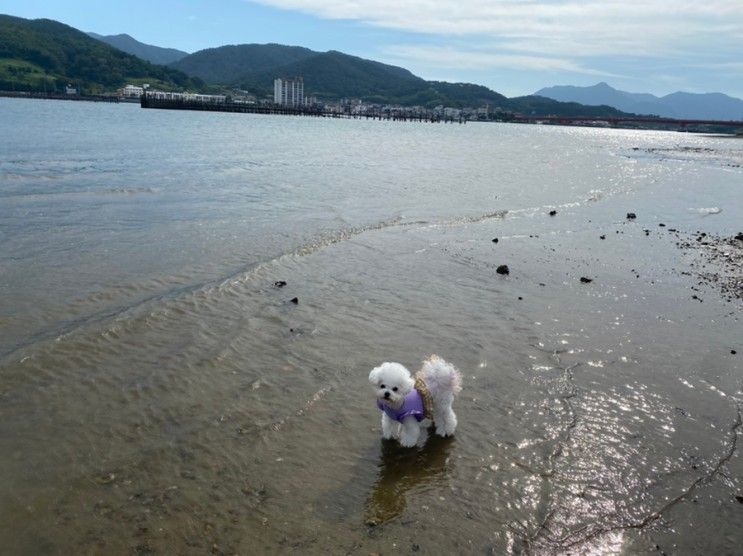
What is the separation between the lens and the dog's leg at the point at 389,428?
7652 mm

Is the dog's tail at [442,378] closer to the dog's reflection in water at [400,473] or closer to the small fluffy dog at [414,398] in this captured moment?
the small fluffy dog at [414,398]

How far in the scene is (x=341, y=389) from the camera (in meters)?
8.95

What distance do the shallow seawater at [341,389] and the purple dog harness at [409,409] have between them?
53cm

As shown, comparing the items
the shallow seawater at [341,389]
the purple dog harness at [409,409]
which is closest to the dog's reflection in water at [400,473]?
the shallow seawater at [341,389]

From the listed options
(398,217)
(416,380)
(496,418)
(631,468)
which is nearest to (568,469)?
(631,468)

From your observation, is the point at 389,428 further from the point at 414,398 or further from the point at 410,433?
the point at 414,398

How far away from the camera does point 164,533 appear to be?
5.82m

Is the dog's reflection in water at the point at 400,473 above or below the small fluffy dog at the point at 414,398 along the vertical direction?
below

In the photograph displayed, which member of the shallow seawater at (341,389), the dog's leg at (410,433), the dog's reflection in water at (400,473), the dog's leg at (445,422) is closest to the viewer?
the shallow seawater at (341,389)

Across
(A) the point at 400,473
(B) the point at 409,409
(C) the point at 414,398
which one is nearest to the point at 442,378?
(C) the point at 414,398

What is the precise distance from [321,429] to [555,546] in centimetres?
343

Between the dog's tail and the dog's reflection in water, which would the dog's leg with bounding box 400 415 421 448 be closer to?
the dog's reflection in water

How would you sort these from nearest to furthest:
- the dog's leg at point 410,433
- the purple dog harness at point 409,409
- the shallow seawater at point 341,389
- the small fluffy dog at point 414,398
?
1. the shallow seawater at point 341,389
2. the small fluffy dog at point 414,398
3. the purple dog harness at point 409,409
4. the dog's leg at point 410,433

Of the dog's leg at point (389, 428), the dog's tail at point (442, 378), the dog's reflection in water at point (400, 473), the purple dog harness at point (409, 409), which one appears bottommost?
the dog's reflection in water at point (400, 473)
